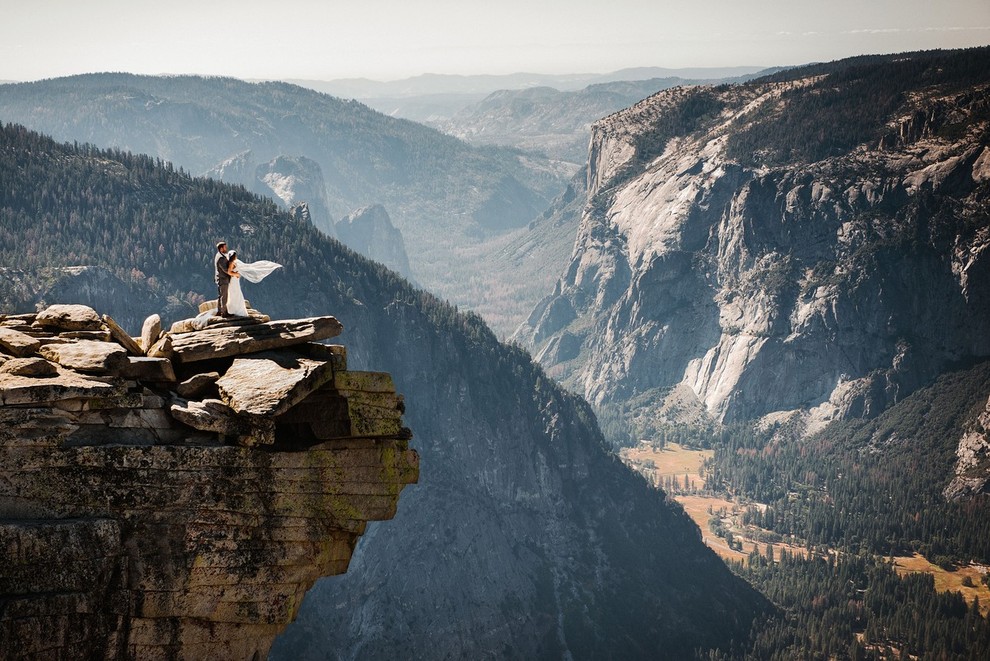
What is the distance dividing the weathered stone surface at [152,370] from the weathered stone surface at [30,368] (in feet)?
9.50

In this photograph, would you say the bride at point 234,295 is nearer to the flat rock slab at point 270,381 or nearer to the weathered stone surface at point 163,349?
the weathered stone surface at point 163,349

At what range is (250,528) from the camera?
1478 inches

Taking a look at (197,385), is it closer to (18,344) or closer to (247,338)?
(247,338)

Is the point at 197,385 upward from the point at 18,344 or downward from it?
downward

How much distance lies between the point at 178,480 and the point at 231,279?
1331 cm

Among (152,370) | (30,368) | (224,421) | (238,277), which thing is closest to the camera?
(30,368)

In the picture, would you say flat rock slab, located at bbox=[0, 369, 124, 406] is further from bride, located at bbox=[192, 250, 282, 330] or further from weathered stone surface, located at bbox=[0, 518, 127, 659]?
bride, located at bbox=[192, 250, 282, 330]

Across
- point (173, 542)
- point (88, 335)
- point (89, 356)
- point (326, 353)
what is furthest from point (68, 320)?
point (173, 542)

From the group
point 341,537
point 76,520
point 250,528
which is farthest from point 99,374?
point 341,537

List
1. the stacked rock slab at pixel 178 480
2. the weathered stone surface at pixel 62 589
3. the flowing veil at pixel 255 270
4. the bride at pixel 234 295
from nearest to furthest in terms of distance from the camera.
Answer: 1. the weathered stone surface at pixel 62 589
2. the stacked rock slab at pixel 178 480
3. the bride at pixel 234 295
4. the flowing veil at pixel 255 270

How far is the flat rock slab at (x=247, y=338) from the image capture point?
39.8 meters

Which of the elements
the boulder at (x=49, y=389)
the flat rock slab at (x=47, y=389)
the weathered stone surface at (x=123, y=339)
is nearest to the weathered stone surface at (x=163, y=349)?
the weathered stone surface at (x=123, y=339)

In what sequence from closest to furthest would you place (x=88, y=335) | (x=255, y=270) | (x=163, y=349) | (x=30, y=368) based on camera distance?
(x=30, y=368)
(x=163, y=349)
(x=88, y=335)
(x=255, y=270)

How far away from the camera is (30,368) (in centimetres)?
3612
